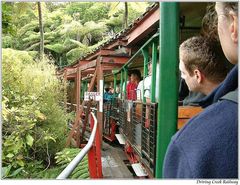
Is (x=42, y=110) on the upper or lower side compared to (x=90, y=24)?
lower

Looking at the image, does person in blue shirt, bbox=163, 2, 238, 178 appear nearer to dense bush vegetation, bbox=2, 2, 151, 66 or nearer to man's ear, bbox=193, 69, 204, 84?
man's ear, bbox=193, 69, 204, 84

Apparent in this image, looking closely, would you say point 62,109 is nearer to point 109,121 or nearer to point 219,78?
point 109,121

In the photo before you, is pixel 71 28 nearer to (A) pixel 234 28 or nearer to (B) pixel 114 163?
(B) pixel 114 163

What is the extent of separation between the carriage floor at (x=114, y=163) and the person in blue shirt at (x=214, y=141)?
343cm

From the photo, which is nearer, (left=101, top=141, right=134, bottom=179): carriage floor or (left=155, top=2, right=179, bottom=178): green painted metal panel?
(left=155, top=2, right=179, bottom=178): green painted metal panel

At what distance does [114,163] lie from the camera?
523cm

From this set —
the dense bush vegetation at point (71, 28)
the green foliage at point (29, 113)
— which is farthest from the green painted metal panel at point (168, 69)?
the dense bush vegetation at point (71, 28)

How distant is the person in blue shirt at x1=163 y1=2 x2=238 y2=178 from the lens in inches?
26.6

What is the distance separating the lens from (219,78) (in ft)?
3.98

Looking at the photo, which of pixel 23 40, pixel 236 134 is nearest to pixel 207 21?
pixel 236 134

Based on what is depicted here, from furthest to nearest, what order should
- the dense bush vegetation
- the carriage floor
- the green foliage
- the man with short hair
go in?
the dense bush vegetation < the green foliage < the carriage floor < the man with short hair

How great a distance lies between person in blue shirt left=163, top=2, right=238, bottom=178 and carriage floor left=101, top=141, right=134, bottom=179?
343 cm

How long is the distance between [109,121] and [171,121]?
6560mm

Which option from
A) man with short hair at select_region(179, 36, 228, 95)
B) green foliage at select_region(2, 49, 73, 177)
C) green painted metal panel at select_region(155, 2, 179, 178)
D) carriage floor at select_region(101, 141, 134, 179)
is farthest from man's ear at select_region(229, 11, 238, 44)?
green foliage at select_region(2, 49, 73, 177)
